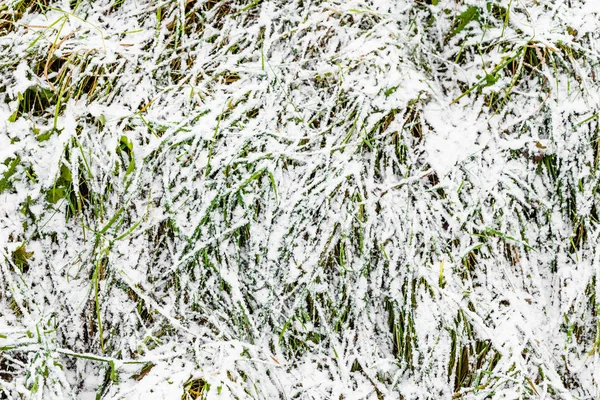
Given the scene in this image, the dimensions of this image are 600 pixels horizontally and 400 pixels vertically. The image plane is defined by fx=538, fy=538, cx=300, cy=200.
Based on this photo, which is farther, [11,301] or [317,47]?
[317,47]

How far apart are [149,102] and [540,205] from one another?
46.0 inches

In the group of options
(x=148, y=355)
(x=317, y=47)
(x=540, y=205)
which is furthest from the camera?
(x=317, y=47)

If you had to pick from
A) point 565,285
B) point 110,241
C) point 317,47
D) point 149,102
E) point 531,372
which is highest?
point 317,47

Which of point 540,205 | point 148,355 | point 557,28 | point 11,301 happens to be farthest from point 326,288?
point 557,28

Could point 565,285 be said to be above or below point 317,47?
below

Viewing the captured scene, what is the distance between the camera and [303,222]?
1.49 metres

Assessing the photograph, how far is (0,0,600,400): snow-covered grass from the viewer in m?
1.44

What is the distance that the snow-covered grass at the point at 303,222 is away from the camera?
1438 millimetres

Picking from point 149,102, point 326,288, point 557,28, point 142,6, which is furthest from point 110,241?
point 557,28

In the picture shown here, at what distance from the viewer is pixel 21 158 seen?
1.50 metres

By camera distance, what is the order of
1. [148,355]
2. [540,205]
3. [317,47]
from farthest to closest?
[317,47]
[540,205]
[148,355]

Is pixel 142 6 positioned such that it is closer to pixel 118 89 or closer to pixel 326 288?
pixel 118 89

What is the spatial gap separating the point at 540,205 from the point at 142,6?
136 cm

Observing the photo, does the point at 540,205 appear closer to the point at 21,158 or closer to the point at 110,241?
the point at 110,241
